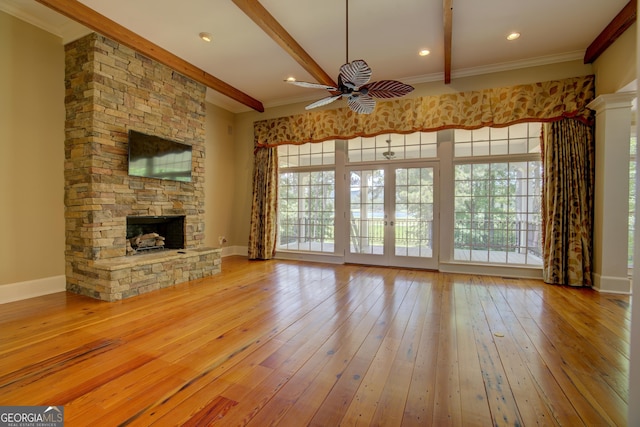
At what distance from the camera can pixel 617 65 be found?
11.8 ft

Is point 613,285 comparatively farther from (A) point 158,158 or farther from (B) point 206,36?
(A) point 158,158

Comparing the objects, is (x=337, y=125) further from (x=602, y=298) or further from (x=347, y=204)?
(x=602, y=298)

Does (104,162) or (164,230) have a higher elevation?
(104,162)

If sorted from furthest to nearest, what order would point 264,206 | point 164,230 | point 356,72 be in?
point 264,206
point 164,230
point 356,72

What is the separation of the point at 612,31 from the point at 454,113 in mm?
1940

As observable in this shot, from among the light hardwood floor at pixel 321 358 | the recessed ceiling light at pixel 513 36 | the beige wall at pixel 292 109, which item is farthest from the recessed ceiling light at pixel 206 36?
the recessed ceiling light at pixel 513 36

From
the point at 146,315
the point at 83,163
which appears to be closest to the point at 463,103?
the point at 146,315

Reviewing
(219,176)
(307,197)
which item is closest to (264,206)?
(307,197)

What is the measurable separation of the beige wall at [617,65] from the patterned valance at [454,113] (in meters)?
0.17

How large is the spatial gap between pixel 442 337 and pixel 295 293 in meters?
1.90

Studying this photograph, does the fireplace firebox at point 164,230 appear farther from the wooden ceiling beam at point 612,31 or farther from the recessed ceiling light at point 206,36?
the wooden ceiling beam at point 612,31

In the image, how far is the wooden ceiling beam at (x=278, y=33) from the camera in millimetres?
3098

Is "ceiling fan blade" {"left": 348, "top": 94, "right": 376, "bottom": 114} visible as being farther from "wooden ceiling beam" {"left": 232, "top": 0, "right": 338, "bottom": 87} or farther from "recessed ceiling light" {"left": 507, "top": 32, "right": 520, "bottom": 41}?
"recessed ceiling light" {"left": 507, "top": 32, "right": 520, "bottom": 41}

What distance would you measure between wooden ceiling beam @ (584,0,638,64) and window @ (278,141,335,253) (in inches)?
164
